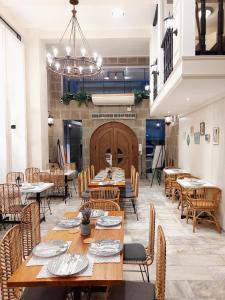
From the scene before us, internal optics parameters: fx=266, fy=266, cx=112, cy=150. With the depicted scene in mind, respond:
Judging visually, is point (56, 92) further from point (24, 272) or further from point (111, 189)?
point (24, 272)

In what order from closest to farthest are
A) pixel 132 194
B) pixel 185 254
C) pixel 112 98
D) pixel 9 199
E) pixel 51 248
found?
pixel 51 248 < pixel 185 254 < pixel 9 199 < pixel 132 194 < pixel 112 98

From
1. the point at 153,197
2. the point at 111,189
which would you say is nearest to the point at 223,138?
the point at 111,189

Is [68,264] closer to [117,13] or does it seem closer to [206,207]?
[206,207]

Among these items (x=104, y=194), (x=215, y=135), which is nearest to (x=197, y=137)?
(x=215, y=135)

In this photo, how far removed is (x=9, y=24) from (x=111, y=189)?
521cm

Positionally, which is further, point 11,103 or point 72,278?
point 11,103

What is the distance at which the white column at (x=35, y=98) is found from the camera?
789cm

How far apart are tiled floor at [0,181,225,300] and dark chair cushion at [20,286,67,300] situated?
85cm

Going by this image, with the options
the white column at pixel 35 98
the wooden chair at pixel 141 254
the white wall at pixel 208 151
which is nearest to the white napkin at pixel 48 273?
the wooden chair at pixel 141 254

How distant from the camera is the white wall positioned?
504cm

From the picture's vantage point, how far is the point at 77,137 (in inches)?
520

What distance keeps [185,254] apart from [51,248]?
7.89 ft

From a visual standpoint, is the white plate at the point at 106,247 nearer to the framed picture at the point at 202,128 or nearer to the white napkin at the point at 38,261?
the white napkin at the point at 38,261

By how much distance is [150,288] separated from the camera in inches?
84.0
